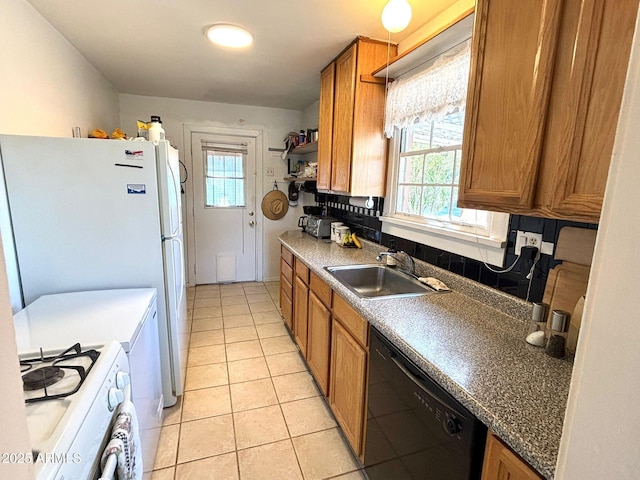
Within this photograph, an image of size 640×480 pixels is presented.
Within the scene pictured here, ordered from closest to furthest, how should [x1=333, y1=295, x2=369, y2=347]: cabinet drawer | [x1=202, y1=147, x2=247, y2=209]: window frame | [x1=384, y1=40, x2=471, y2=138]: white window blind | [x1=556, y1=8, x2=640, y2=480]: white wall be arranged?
[x1=556, y1=8, x2=640, y2=480]: white wall → [x1=333, y1=295, x2=369, y2=347]: cabinet drawer → [x1=384, y1=40, x2=471, y2=138]: white window blind → [x1=202, y1=147, x2=247, y2=209]: window frame

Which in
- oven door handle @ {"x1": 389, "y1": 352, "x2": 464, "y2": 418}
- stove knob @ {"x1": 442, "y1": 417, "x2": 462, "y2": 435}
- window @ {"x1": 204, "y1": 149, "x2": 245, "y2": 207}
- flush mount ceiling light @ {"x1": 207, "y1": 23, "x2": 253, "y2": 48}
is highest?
flush mount ceiling light @ {"x1": 207, "y1": 23, "x2": 253, "y2": 48}

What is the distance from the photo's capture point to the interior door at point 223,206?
13.3 ft

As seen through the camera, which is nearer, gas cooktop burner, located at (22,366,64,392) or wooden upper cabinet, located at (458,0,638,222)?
wooden upper cabinet, located at (458,0,638,222)

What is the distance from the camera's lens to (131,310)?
1.49 m

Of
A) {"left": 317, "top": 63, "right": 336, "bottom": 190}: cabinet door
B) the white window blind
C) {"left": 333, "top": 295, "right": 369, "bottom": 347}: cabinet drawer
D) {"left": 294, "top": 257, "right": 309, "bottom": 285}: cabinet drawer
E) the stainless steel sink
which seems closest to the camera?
{"left": 333, "top": 295, "right": 369, "bottom": 347}: cabinet drawer

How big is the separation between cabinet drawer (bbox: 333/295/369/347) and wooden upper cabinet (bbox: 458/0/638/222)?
702mm

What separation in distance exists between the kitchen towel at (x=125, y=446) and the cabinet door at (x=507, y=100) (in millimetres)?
1379

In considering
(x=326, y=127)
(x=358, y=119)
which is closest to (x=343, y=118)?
(x=358, y=119)

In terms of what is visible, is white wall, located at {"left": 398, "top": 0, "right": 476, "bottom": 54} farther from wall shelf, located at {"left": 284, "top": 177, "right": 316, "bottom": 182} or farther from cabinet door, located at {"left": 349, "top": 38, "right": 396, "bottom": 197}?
wall shelf, located at {"left": 284, "top": 177, "right": 316, "bottom": 182}

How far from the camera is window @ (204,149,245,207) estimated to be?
4.08 metres

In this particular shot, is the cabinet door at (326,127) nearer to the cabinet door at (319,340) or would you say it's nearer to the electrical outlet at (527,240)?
the cabinet door at (319,340)

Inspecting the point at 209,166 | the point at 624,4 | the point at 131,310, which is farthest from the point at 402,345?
the point at 209,166

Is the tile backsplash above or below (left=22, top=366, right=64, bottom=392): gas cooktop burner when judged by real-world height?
above

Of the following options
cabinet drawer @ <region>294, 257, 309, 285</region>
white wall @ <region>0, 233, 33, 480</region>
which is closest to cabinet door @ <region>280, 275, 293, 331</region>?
cabinet drawer @ <region>294, 257, 309, 285</region>
